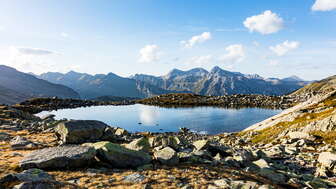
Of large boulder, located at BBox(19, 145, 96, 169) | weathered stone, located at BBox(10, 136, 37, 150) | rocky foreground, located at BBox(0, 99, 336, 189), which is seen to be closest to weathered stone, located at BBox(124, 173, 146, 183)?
rocky foreground, located at BBox(0, 99, 336, 189)

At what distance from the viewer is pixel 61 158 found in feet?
56.7

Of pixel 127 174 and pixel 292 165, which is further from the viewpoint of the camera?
pixel 292 165

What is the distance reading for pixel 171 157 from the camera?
20.6 m

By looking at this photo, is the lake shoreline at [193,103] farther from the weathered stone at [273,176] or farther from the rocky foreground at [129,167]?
the weathered stone at [273,176]

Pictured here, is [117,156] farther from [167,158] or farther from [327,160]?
[327,160]

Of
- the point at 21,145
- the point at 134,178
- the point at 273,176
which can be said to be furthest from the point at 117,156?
the point at 21,145

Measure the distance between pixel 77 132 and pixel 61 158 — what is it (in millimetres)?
7954

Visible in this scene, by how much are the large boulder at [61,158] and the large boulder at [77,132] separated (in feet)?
20.9

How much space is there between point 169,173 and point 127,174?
3548 mm

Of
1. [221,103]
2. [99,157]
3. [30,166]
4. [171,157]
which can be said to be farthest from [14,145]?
[221,103]

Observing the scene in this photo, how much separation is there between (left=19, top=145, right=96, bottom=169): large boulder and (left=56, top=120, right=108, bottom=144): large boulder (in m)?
6.37

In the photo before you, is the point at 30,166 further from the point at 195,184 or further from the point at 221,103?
the point at 221,103

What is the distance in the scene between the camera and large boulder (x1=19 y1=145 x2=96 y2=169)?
1684cm

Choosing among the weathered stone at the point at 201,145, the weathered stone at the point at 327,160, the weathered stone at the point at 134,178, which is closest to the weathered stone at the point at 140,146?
the weathered stone at the point at 134,178
